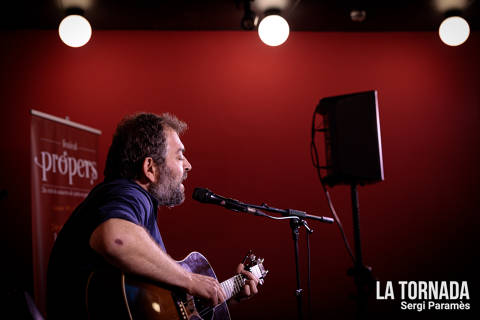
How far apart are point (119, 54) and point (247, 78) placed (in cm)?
123

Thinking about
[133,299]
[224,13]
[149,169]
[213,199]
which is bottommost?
[133,299]

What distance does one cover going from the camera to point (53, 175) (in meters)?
3.54

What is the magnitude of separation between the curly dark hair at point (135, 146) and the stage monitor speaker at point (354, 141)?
3.26 feet

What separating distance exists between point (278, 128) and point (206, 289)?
2661 mm

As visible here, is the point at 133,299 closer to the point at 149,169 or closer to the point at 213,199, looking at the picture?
the point at 213,199

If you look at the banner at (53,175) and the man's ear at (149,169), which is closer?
the man's ear at (149,169)

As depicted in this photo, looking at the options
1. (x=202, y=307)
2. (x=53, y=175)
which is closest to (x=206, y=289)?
(x=202, y=307)

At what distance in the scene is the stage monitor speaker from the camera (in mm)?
2582

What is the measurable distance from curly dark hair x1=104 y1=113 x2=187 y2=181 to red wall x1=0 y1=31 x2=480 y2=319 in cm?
199

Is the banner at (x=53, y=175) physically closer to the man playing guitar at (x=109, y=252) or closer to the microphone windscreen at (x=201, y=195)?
the man playing guitar at (x=109, y=252)

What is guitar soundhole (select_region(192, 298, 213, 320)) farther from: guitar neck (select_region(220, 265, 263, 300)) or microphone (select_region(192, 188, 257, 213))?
microphone (select_region(192, 188, 257, 213))

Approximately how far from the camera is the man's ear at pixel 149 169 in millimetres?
2102

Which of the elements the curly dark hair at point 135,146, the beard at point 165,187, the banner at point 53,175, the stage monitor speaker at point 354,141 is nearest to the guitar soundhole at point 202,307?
the beard at point 165,187

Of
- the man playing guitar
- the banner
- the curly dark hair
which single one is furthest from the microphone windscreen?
the banner
